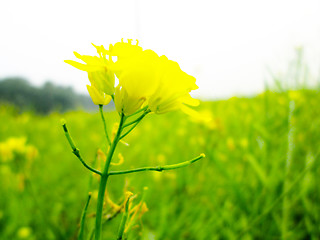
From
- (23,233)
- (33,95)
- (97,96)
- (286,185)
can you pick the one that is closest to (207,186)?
(286,185)

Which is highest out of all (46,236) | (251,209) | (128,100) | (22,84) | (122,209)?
(22,84)

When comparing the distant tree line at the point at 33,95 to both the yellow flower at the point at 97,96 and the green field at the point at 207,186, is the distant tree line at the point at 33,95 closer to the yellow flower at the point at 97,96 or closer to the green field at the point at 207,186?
the green field at the point at 207,186

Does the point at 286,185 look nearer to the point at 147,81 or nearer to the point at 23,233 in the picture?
the point at 147,81

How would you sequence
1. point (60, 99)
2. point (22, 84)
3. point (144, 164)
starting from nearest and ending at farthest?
point (144, 164), point (22, 84), point (60, 99)

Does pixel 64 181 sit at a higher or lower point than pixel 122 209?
lower

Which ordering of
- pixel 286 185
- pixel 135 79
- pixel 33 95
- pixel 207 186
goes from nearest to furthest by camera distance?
1. pixel 135 79
2. pixel 286 185
3. pixel 207 186
4. pixel 33 95

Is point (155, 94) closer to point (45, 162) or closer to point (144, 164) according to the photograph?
point (144, 164)

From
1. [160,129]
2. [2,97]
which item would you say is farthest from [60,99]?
[160,129]
